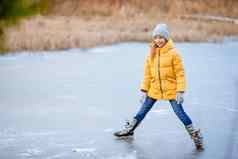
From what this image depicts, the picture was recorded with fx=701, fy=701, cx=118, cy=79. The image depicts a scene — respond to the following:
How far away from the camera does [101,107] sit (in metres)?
10.7

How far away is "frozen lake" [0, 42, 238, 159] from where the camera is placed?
8.23m

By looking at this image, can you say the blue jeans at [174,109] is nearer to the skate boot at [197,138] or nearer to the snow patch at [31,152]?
the skate boot at [197,138]

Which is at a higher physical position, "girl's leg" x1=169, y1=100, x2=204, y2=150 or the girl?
the girl

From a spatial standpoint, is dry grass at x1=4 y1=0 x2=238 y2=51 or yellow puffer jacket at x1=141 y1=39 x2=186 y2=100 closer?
yellow puffer jacket at x1=141 y1=39 x2=186 y2=100

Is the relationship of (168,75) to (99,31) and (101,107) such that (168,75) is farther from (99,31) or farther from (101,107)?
(99,31)

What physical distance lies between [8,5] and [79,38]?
1373 centimetres

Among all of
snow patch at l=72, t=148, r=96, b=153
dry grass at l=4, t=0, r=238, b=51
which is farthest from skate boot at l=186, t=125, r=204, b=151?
dry grass at l=4, t=0, r=238, b=51

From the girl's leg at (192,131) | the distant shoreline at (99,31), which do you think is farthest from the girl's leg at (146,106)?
the distant shoreline at (99,31)

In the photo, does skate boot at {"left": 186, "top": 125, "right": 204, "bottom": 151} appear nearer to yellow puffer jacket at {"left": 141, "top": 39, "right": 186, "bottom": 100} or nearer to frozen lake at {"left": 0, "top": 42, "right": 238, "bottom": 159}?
frozen lake at {"left": 0, "top": 42, "right": 238, "bottom": 159}

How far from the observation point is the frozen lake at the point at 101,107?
823 centimetres

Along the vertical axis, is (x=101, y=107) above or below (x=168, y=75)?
below

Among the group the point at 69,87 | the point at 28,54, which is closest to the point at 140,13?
the point at 28,54

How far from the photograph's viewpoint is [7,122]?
31.8ft

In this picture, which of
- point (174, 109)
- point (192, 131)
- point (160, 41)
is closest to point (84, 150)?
point (174, 109)
